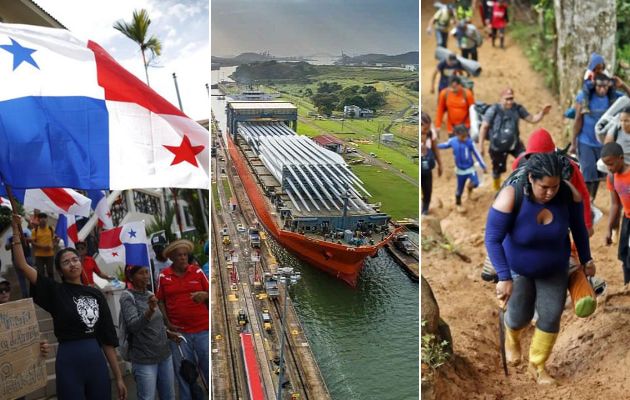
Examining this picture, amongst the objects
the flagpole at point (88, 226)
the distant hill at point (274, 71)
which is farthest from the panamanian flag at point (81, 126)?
the flagpole at point (88, 226)

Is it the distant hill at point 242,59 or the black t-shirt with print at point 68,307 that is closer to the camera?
the distant hill at point 242,59

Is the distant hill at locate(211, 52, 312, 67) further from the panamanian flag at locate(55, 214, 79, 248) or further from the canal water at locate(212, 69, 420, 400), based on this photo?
the panamanian flag at locate(55, 214, 79, 248)

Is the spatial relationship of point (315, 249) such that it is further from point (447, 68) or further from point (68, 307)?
point (447, 68)

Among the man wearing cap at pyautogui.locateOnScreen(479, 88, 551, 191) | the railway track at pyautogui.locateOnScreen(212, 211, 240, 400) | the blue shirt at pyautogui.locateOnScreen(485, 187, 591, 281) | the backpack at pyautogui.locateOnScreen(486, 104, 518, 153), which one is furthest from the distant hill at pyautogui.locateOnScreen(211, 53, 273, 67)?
the backpack at pyautogui.locateOnScreen(486, 104, 518, 153)

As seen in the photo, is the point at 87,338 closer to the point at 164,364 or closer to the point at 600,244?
the point at 164,364

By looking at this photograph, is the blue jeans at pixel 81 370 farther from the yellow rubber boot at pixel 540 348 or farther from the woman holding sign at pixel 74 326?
the yellow rubber boot at pixel 540 348

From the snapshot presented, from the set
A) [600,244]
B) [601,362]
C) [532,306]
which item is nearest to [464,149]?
[600,244]

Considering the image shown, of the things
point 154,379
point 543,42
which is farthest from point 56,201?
point 543,42
